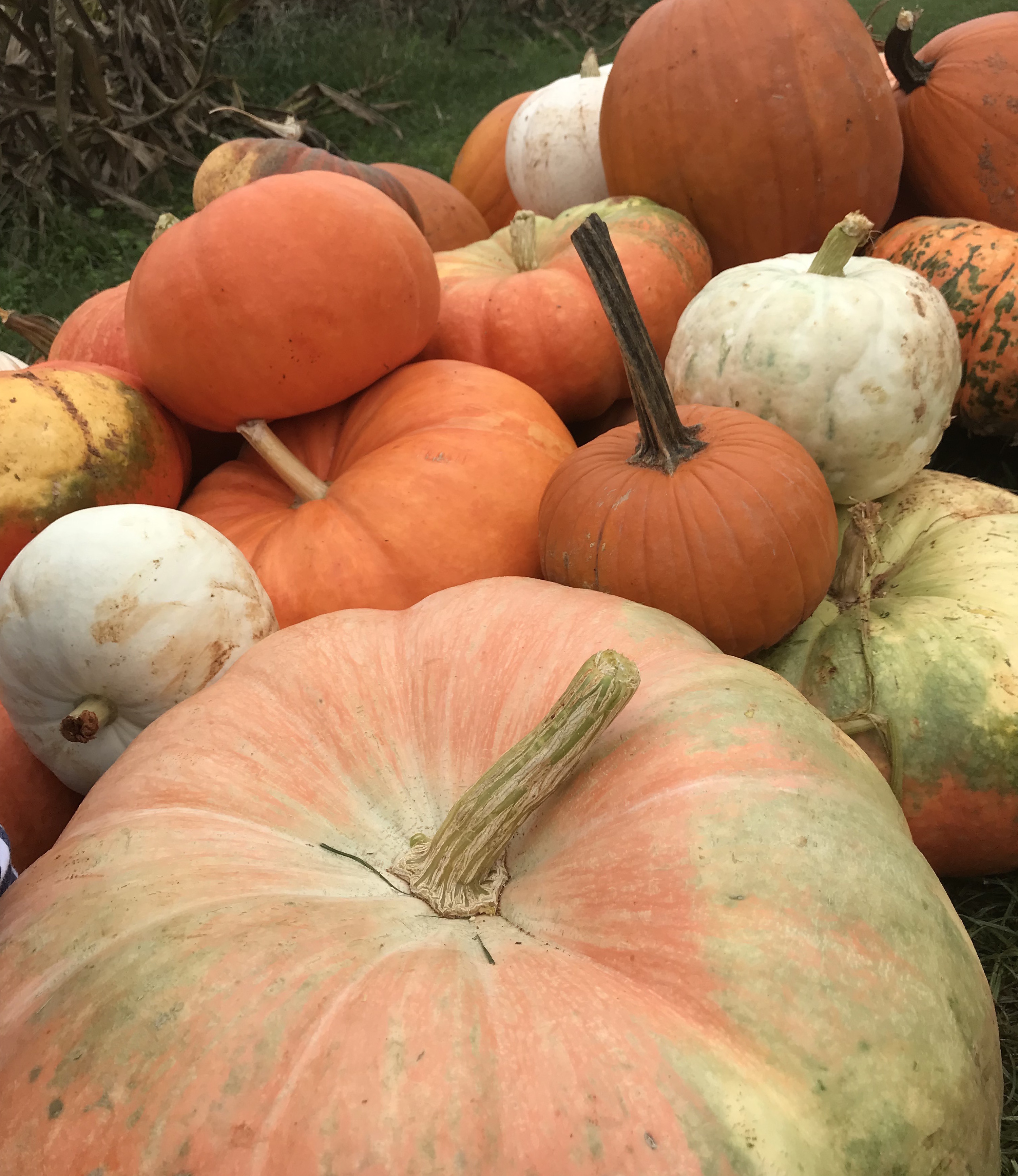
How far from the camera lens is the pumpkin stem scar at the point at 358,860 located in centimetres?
105

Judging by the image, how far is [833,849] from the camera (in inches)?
38.2

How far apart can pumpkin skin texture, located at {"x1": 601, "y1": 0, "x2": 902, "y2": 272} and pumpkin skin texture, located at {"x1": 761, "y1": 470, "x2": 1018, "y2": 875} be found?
114 cm

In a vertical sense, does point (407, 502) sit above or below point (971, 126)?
above

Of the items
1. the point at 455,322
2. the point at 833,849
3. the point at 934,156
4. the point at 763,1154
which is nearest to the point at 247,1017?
the point at 763,1154

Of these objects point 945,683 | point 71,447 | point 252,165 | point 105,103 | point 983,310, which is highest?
point 105,103

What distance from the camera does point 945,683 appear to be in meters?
1.61

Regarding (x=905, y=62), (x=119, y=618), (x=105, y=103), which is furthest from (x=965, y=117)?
(x=105, y=103)

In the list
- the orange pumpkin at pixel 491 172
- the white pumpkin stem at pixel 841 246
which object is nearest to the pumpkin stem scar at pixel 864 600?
the white pumpkin stem at pixel 841 246

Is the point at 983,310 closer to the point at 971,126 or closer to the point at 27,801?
the point at 971,126

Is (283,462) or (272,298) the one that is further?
(283,462)

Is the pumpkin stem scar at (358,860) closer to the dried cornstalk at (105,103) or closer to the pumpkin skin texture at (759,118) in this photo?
the pumpkin skin texture at (759,118)

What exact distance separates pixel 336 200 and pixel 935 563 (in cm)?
132

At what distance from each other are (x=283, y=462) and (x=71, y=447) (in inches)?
15.3

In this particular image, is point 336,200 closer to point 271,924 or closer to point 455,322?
point 455,322
